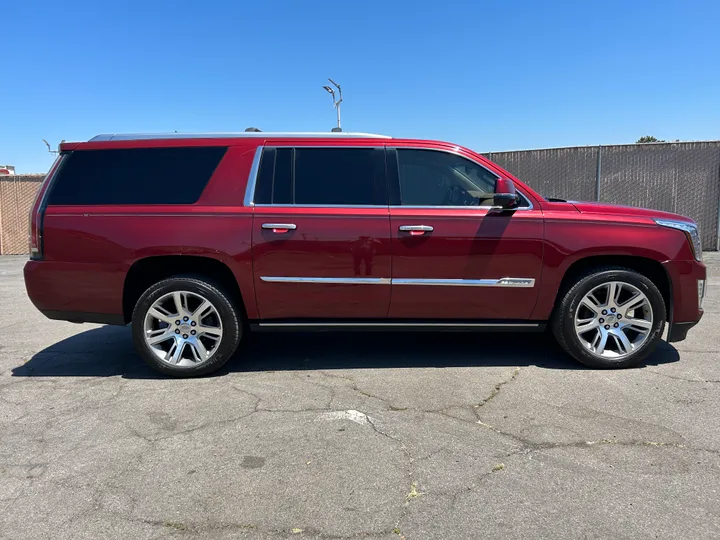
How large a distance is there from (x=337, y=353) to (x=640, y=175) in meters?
10.8

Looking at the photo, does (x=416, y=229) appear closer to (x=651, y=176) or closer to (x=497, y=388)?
(x=497, y=388)

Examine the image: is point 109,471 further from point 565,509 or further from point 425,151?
point 425,151

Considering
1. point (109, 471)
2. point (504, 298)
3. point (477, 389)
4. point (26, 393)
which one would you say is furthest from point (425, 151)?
point (26, 393)

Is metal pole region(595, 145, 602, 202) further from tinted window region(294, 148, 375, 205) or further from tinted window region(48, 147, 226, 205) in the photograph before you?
tinted window region(48, 147, 226, 205)

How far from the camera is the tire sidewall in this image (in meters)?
4.20

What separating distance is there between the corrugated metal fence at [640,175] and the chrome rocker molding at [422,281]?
9716mm

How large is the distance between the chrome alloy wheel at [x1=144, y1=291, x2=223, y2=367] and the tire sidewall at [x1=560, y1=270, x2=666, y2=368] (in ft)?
9.65

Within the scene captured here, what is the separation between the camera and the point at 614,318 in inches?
169

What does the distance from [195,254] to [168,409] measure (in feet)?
4.06

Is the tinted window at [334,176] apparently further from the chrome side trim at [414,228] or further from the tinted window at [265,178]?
the chrome side trim at [414,228]

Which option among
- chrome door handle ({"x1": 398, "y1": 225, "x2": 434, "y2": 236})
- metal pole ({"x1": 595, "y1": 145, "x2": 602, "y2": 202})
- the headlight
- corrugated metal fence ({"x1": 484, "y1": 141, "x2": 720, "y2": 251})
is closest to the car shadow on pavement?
the headlight

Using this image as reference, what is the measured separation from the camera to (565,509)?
7.89ft

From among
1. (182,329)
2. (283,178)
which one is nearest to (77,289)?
(182,329)

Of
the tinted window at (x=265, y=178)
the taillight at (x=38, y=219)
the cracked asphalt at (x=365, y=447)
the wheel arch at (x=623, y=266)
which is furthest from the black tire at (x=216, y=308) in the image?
the wheel arch at (x=623, y=266)
